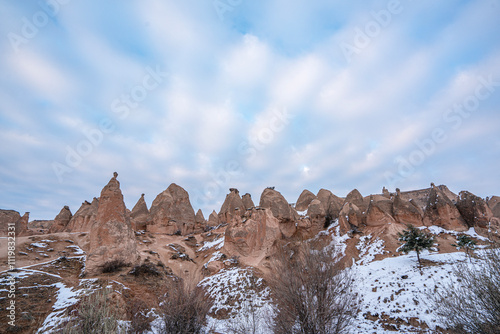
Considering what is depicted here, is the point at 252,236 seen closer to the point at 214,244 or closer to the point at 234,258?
the point at 234,258

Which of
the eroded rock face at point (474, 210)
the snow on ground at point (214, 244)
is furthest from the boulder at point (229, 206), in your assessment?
the eroded rock face at point (474, 210)

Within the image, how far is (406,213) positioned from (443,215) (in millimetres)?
4145

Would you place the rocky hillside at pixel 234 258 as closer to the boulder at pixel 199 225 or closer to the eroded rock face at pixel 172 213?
the eroded rock face at pixel 172 213

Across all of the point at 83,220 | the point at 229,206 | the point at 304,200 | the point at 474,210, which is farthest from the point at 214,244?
the point at 474,210

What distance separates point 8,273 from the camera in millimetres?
17047

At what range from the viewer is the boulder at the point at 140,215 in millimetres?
44469

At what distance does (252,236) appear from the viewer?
95.0ft

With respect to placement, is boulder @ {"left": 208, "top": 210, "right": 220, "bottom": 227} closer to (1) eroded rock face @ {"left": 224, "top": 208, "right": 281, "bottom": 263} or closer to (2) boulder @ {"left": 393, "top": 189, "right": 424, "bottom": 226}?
(1) eroded rock face @ {"left": 224, "top": 208, "right": 281, "bottom": 263}

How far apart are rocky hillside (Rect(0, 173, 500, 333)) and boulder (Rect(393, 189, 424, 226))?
120 millimetres

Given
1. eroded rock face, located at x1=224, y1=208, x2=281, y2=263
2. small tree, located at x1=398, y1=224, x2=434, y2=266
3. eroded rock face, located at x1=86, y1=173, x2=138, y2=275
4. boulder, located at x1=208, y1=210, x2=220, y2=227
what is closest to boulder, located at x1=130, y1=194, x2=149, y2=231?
boulder, located at x1=208, y1=210, x2=220, y2=227

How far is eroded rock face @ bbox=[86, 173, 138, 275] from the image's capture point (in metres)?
20.0

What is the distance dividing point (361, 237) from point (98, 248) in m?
29.8

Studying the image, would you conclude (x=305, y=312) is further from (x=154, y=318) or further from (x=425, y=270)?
(x=425, y=270)

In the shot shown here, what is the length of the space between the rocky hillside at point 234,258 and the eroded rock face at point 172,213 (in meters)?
4.98
